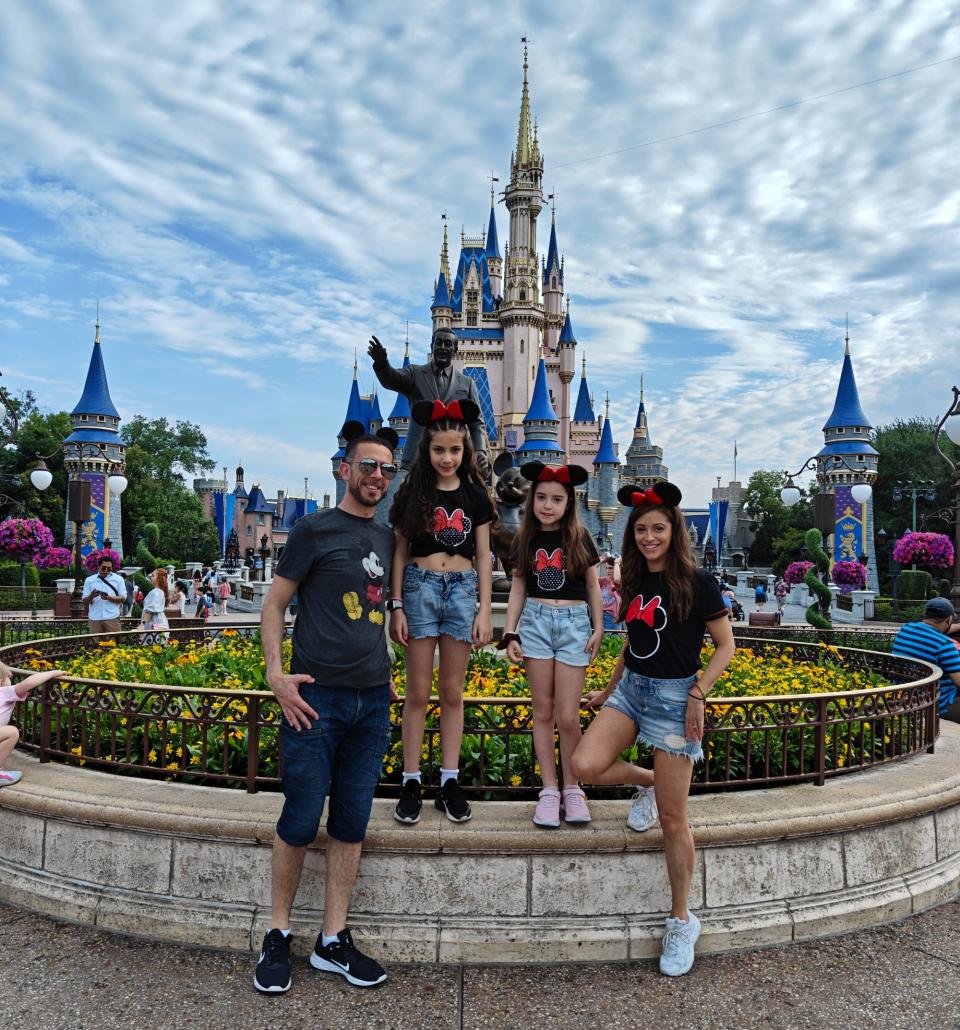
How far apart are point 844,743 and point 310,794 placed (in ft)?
10.5

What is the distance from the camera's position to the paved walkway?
9.32ft

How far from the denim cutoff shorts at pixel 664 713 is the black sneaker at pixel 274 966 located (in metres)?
1.68

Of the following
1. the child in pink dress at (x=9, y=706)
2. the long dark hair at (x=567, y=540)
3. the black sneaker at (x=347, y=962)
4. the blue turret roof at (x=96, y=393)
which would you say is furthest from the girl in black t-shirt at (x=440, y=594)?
the blue turret roof at (x=96, y=393)

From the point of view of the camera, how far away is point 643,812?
11.2 feet

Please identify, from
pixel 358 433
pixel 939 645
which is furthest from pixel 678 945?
pixel 939 645

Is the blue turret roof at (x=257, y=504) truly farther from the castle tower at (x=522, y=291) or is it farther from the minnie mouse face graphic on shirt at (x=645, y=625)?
the minnie mouse face graphic on shirt at (x=645, y=625)

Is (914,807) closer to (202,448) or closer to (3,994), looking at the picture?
(3,994)

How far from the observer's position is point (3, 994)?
2.96 metres

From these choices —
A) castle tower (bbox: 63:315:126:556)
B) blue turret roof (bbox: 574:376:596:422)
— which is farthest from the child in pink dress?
blue turret roof (bbox: 574:376:596:422)

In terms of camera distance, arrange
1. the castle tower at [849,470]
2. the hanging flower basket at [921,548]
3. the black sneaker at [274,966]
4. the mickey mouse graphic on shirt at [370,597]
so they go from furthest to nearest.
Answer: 1. the castle tower at [849,470]
2. the hanging flower basket at [921,548]
3. the mickey mouse graphic on shirt at [370,597]
4. the black sneaker at [274,966]

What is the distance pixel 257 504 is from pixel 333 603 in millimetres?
92282

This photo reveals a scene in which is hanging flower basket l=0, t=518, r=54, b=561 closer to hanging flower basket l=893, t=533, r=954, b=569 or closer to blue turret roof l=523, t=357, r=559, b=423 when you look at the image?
hanging flower basket l=893, t=533, r=954, b=569

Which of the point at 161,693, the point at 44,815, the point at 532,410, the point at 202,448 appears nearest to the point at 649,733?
the point at 161,693

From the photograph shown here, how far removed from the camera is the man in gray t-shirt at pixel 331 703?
3.00 metres
